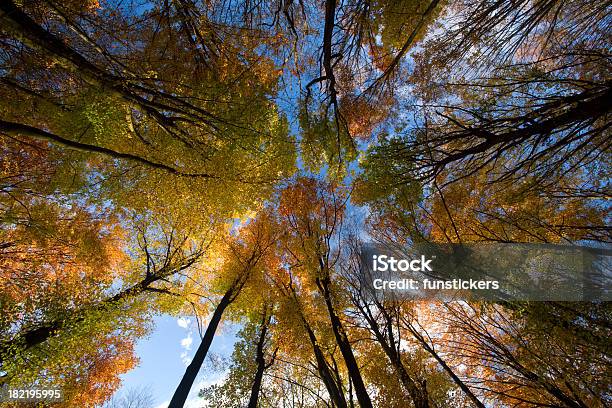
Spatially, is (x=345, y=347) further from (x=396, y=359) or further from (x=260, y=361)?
(x=260, y=361)

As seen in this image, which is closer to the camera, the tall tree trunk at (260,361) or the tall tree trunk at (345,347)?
the tall tree trunk at (345,347)

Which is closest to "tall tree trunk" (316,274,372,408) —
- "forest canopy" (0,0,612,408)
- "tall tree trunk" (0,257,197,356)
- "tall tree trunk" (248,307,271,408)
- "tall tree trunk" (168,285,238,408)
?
"forest canopy" (0,0,612,408)

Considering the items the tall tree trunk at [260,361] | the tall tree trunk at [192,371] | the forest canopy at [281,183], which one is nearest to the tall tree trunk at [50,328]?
the forest canopy at [281,183]

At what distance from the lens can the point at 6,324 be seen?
6.23 m

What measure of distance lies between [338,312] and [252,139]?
5.35 meters

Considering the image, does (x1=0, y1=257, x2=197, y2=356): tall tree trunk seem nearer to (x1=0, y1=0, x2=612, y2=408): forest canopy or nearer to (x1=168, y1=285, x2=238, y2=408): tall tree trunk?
(x1=0, y1=0, x2=612, y2=408): forest canopy

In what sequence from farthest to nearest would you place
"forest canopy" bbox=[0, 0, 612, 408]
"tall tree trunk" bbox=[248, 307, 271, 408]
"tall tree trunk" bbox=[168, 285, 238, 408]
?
"tall tree trunk" bbox=[248, 307, 271, 408] < "tall tree trunk" bbox=[168, 285, 238, 408] < "forest canopy" bbox=[0, 0, 612, 408]

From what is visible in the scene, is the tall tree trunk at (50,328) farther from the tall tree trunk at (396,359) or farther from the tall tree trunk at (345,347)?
the tall tree trunk at (396,359)

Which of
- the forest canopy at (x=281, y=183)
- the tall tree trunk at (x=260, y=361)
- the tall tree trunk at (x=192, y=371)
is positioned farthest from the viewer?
the tall tree trunk at (x=260, y=361)

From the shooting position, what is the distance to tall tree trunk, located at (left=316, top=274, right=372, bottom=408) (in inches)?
209

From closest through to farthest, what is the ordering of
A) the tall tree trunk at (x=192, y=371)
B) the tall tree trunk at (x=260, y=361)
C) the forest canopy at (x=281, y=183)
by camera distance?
the forest canopy at (x=281, y=183) < the tall tree trunk at (x=192, y=371) < the tall tree trunk at (x=260, y=361)

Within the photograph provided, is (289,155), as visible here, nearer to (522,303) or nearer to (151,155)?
(151,155)

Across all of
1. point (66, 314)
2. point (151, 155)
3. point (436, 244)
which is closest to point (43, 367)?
point (66, 314)

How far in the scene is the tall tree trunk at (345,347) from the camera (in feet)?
17.4
